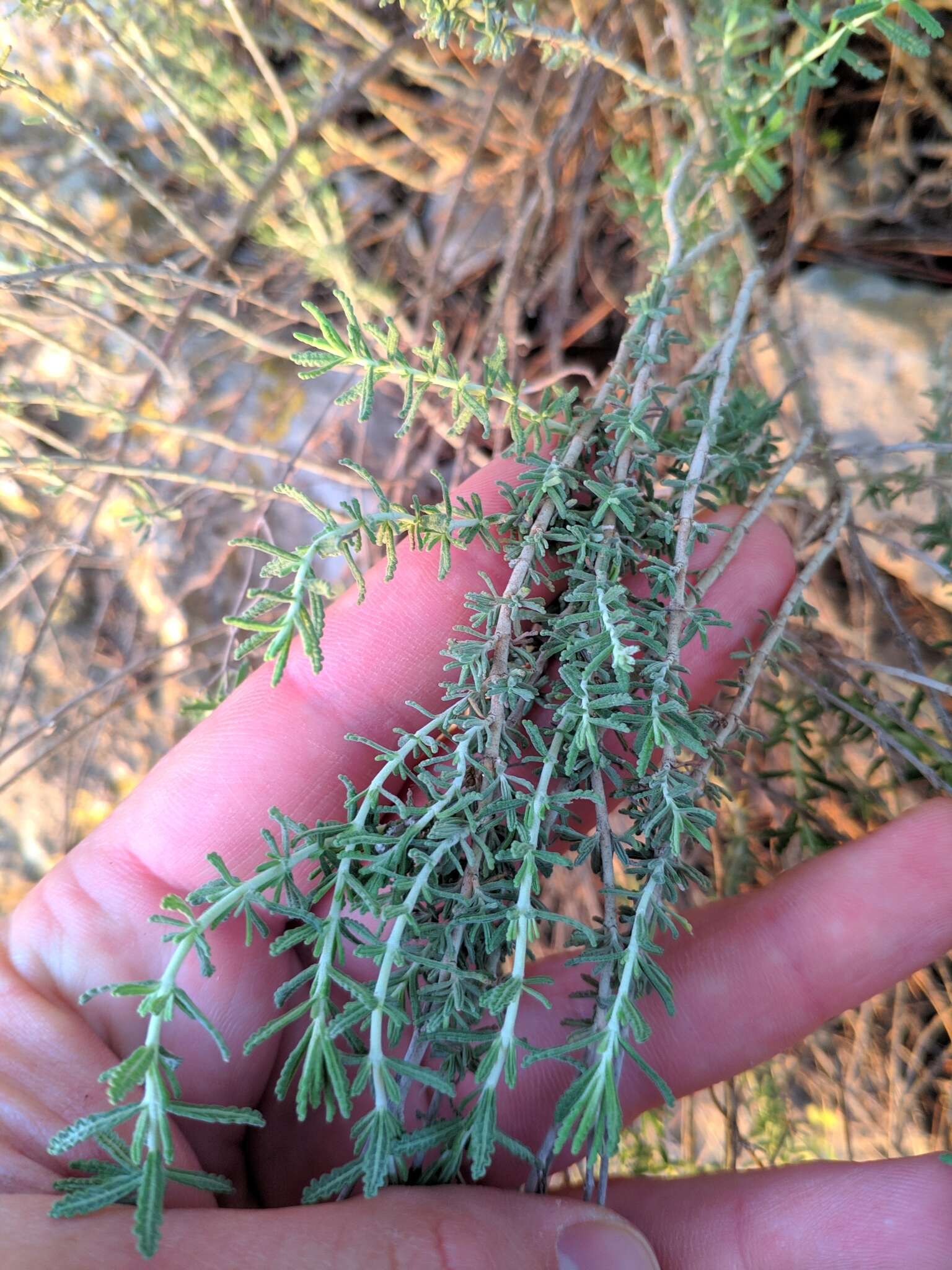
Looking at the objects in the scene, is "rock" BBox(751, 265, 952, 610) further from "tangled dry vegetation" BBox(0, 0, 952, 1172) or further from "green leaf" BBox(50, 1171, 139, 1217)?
"green leaf" BBox(50, 1171, 139, 1217)

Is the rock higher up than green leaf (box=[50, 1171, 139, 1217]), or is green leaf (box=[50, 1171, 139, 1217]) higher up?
the rock

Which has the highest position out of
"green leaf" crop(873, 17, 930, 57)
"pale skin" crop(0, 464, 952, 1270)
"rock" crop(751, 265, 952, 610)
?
"green leaf" crop(873, 17, 930, 57)

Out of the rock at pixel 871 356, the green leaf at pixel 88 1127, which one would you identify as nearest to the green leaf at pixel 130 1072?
the green leaf at pixel 88 1127

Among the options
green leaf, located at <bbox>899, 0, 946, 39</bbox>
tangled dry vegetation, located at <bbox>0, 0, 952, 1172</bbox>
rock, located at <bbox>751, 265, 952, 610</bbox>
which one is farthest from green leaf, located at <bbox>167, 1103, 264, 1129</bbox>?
rock, located at <bbox>751, 265, 952, 610</bbox>

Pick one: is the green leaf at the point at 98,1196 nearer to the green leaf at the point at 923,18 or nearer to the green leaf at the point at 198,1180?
the green leaf at the point at 198,1180

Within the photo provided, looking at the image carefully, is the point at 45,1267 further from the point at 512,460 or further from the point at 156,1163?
the point at 512,460

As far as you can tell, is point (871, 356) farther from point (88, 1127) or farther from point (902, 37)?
point (88, 1127)

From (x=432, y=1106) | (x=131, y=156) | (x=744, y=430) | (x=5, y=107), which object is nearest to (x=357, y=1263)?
(x=432, y=1106)

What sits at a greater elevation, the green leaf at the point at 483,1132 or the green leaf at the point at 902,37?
the green leaf at the point at 902,37
